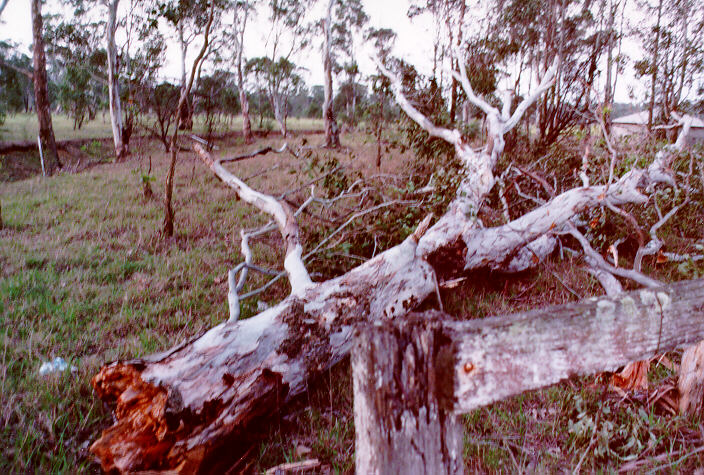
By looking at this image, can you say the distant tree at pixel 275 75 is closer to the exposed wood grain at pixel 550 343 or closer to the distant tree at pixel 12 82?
the distant tree at pixel 12 82

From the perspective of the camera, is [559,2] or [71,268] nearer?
[71,268]

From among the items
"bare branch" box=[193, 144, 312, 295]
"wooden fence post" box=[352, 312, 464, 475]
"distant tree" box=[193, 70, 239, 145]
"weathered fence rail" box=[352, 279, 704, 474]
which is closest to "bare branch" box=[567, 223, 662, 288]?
"bare branch" box=[193, 144, 312, 295]

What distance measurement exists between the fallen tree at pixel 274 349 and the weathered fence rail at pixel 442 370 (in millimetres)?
930

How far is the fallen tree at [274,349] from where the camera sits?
2588 millimetres

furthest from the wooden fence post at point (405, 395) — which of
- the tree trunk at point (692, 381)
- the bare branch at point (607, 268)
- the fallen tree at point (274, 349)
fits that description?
the bare branch at point (607, 268)

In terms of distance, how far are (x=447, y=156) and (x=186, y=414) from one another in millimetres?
7325

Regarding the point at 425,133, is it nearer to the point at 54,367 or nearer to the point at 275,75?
the point at 54,367

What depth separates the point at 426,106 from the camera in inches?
373

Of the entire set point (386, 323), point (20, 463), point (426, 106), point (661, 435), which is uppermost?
point (426, 106)

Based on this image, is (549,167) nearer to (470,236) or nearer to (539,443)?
(470,236)

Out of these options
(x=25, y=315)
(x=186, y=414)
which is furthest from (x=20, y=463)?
(x=25, y=315)

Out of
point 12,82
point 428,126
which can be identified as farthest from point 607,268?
point 12,82

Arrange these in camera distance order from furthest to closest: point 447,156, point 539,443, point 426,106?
point 426,106 < point 447,156 < point 539,443

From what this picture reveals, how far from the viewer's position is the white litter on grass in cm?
333
